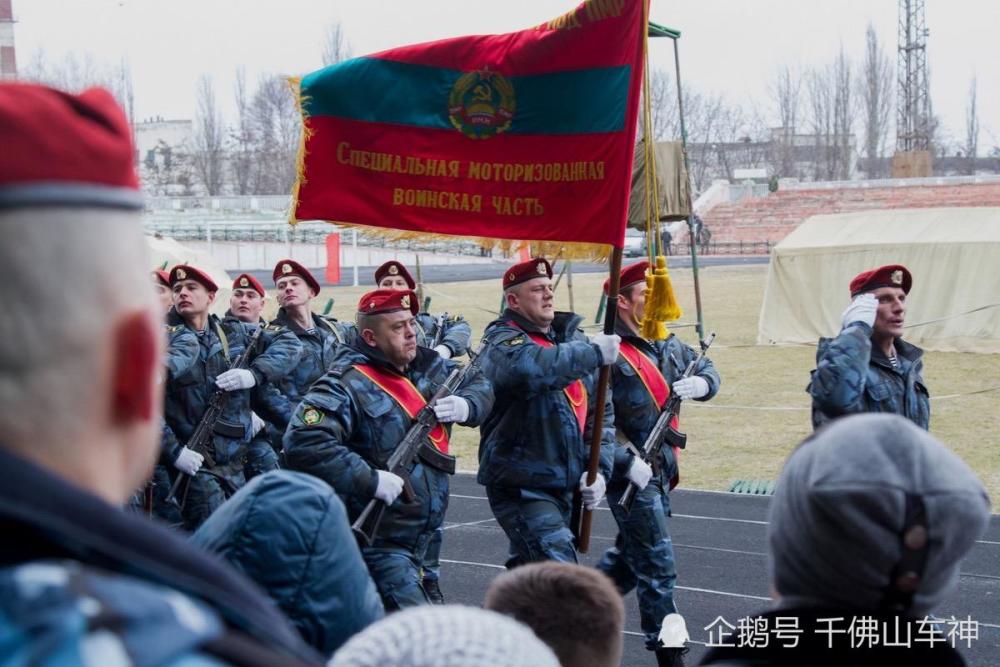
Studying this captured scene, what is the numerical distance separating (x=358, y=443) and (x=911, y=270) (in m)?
16.7

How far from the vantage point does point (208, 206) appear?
66.1m

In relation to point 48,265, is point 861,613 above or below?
below

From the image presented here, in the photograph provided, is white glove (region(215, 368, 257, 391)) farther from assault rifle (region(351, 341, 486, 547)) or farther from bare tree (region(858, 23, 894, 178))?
bare tree (region(858, 23, 894, 178))

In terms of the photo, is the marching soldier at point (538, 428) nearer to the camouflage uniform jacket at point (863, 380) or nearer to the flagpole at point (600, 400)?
the flagpole at point (600, 400)

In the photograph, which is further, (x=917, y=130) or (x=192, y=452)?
(x=917, y=130)

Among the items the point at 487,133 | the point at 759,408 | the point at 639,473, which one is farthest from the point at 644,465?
the point at 759,408

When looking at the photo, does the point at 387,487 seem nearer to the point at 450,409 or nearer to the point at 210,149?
the point at 450,409

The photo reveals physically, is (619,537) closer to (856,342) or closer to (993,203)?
(856,342)

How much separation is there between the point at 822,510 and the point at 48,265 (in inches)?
46.1

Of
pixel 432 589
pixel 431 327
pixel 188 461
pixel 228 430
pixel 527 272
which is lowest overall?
pixel 432 589

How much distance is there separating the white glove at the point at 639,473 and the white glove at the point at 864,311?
1.29 metres

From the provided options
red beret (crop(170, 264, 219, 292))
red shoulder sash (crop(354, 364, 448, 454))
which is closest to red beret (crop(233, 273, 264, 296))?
red beret (crop(170, 264, 219, 292))

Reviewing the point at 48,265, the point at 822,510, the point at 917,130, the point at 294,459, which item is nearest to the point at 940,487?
the point at 822,510

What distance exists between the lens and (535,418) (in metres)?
6.94
